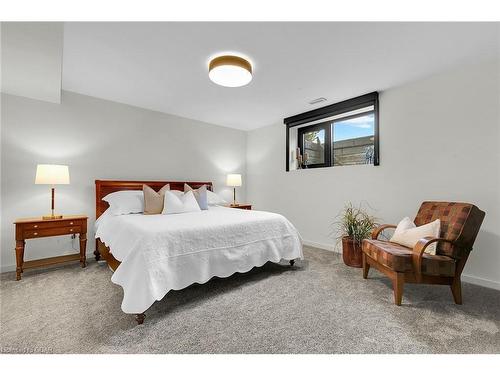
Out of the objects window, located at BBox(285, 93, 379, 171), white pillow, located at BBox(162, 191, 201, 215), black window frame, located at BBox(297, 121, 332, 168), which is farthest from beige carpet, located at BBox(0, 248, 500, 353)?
black window frame, located at BBox(297, 121, 332, 168)

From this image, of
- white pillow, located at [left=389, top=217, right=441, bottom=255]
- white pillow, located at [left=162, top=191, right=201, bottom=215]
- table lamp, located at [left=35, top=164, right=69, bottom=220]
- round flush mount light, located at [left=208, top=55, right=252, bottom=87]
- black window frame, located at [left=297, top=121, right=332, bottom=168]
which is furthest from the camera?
black window frame, located at [left=297, top=121, right=332, bottom=168]

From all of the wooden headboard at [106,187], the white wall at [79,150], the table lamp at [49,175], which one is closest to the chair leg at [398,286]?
the wooden headboard at [106,187]

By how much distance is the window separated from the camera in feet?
11.3

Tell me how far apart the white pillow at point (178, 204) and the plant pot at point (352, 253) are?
2.14m

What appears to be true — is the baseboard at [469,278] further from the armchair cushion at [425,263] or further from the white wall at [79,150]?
the armchair cushion at [425,263]

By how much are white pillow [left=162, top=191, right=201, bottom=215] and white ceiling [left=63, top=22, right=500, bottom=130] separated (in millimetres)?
1512

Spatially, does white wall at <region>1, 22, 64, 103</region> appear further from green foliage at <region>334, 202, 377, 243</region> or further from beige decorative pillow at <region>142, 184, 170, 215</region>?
green foliage at <region>334, 202, 377, 243</region>

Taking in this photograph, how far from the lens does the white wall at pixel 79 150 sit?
286 centimetres

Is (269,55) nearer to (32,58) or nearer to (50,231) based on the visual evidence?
(32,58)

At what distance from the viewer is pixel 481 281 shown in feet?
8.00

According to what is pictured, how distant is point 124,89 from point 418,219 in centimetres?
410

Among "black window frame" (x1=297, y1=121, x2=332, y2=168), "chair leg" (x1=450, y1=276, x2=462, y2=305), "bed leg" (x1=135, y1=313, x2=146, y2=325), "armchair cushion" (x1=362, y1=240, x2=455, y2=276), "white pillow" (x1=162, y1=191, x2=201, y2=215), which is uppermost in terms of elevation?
"black window frame" (x1=297, y1=121, x2=332, y2=168)
